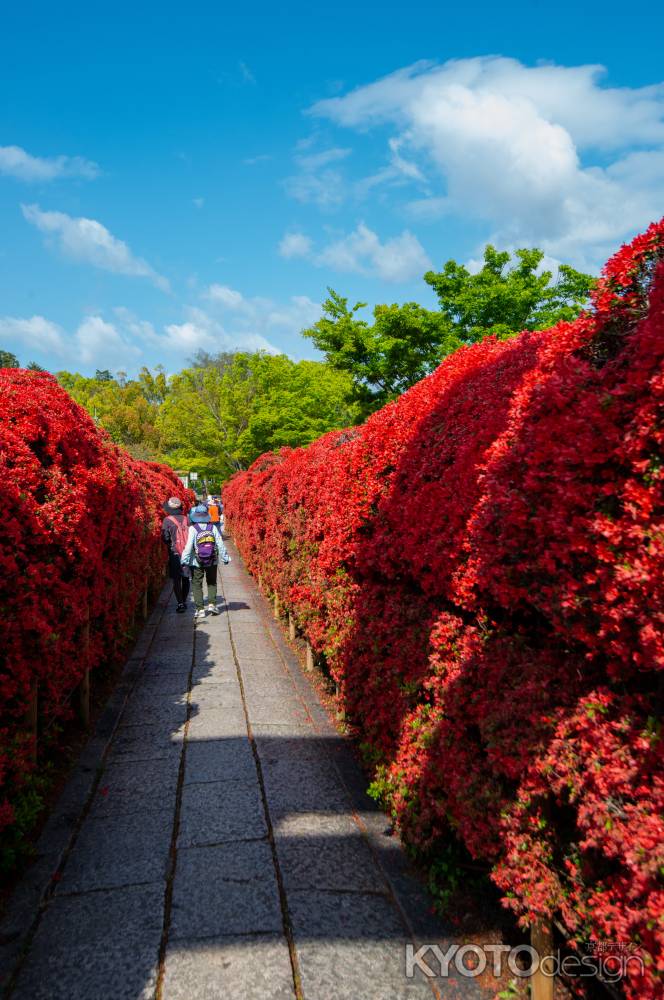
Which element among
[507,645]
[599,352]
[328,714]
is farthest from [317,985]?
[328,714]

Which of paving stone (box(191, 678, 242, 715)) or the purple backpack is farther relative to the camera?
the purple backpack

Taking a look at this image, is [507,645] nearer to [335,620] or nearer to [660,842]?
[660,842]

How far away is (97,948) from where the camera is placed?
8.51 feet

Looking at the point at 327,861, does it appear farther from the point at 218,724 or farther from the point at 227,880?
the point at 218,724

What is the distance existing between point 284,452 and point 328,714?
34.5ft

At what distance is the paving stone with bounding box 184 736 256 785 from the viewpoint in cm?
421

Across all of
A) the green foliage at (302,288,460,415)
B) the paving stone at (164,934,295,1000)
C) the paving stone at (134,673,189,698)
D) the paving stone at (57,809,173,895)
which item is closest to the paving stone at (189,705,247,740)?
the paving stone at (134,673,189,698)

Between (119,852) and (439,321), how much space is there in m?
22.2

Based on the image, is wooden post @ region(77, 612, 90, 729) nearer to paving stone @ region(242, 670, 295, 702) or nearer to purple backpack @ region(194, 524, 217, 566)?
paving stone @ region(242, 670, 295, 702)

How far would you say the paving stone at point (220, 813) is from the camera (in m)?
3.49

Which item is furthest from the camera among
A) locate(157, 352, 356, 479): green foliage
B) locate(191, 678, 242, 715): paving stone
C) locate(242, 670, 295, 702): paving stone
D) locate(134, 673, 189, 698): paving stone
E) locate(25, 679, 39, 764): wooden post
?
locate(157, 352, 356, 479): green foliage

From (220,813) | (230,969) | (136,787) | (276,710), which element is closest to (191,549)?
(276,710)

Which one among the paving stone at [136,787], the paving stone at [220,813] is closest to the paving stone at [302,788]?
the paving stone at [220,813]

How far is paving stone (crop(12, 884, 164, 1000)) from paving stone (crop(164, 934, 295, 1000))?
3.9 inches
